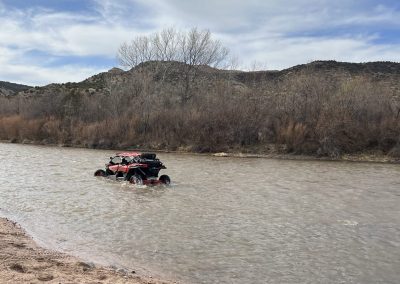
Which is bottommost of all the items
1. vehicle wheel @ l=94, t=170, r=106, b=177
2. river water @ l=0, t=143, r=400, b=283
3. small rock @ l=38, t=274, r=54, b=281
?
river water @ l=0, t=143, r=400, b=283

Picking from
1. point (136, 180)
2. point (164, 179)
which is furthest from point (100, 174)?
point (164, 179)

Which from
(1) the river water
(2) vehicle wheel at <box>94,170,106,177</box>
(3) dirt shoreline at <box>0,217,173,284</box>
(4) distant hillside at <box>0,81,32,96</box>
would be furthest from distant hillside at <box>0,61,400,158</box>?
(4) distant hillside at <box>0,81,32,96</box>

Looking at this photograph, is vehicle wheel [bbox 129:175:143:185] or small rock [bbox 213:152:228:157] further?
small rock [bbox 213:152:228:157]

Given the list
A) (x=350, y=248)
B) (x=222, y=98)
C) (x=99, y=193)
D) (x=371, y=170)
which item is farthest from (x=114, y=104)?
(x=350, y=248)

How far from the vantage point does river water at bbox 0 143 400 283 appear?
9.57 m

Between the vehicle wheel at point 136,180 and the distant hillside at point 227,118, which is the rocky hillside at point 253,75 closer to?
the distant hillside at point 227,118

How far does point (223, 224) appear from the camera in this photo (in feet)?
43.8

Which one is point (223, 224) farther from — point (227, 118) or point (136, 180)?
point (227, 118)

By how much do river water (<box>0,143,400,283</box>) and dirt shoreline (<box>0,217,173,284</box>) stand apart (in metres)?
0.74

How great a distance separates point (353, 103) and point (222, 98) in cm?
1272

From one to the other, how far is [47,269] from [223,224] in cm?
625

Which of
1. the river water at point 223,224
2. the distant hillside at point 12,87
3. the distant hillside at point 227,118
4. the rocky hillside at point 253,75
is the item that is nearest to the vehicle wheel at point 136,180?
the river water at point 223,224

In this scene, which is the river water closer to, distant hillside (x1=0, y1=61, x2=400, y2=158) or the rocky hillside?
distant hillside (x1=0, y1=61, x2=400, y2=158)

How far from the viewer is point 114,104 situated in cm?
5353
